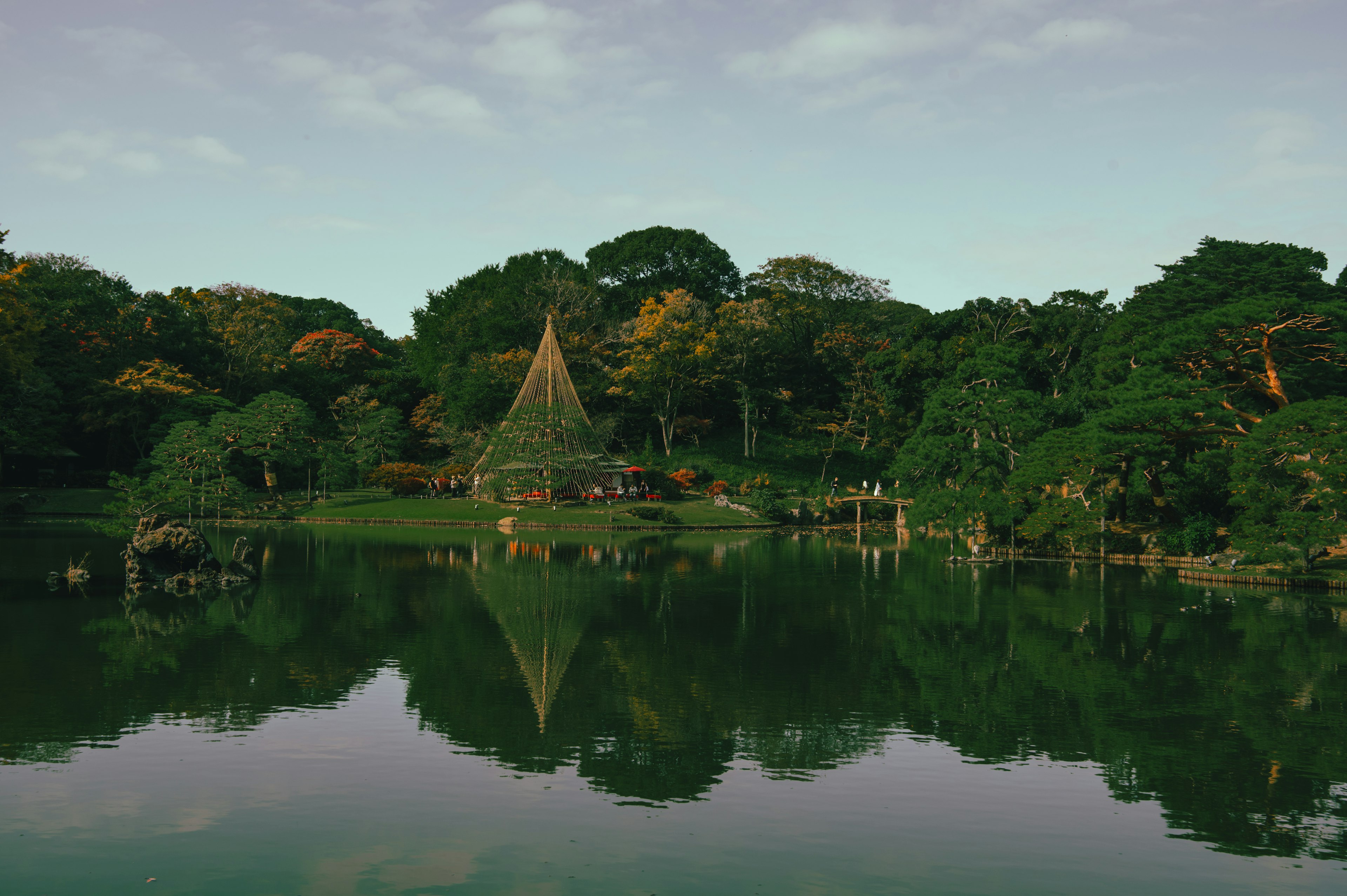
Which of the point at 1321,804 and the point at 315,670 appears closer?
the point at 1321,804

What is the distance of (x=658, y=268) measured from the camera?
77438 mm

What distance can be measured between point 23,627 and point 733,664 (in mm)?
13893

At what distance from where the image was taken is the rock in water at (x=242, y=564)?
2667 centimetres

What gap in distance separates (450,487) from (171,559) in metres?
31.9

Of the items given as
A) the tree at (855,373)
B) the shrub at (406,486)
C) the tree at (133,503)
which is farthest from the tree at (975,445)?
the shrub at (406,486)

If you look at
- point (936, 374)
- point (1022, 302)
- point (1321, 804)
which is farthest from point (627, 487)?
point (1321, 804)

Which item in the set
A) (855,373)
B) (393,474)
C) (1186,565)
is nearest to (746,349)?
(855,373)

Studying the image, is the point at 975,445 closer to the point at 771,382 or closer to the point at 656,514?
the point at 656,514

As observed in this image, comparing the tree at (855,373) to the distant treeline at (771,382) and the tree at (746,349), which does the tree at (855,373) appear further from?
the tree at (746,349)

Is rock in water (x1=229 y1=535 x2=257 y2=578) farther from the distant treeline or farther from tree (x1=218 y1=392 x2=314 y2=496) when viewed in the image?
tree (x1=218 y1=392 x2=314 y2=496)

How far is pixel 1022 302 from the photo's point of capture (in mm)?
58156

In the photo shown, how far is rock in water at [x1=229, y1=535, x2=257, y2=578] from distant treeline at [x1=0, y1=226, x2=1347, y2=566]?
3.91 metres

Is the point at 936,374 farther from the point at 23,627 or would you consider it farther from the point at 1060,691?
the point at 23,627

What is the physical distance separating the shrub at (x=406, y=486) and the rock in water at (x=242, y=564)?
29546mm
